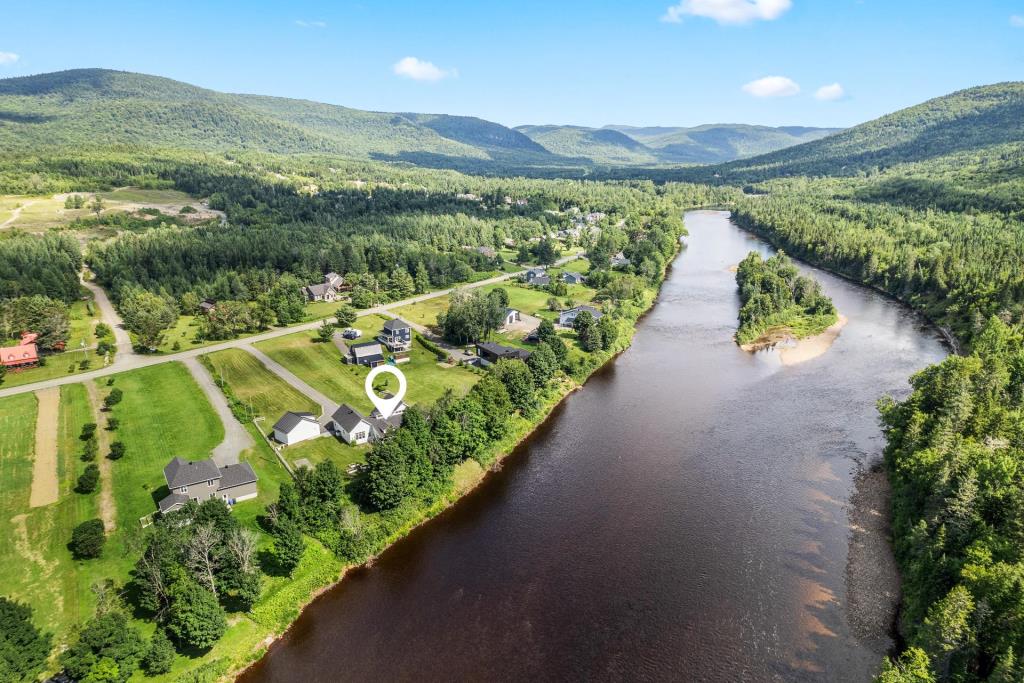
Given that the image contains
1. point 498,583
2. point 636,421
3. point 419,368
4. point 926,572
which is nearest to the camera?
point 926,572

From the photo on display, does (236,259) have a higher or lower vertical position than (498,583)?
higher

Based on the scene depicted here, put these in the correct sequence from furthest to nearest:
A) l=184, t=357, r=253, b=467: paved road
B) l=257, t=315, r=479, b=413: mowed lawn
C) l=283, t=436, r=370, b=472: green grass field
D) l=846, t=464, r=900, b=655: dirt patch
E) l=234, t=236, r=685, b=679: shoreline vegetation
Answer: l=257, t=315, r=479, b=413: mowed lawn → l=184, t=357, r=253, b=467: paved road → l=283, t=436, r=370, b=472: green grass field → l=234, t=236, r=685, b=679: shoreline vegetation → l=846, t=464, r=900, b=655: dirt patch

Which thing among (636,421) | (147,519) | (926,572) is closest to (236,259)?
(147,519)

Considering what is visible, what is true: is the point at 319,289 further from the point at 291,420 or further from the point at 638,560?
the point at 638,560

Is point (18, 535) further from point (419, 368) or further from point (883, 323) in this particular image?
point (883, 323)

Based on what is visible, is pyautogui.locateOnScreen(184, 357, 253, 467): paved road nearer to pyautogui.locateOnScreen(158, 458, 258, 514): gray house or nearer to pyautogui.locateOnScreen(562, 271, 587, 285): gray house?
pyautogui.locateOnScreen(158, 458, 258, 514): gray house

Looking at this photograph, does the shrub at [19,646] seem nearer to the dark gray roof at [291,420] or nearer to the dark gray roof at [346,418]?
the dark gray roof at [291,420]

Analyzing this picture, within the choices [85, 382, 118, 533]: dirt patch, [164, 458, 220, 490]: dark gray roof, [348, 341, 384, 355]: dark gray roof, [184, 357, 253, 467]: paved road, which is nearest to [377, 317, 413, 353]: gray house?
[348, 341, 384, 355]: dark gray roof
